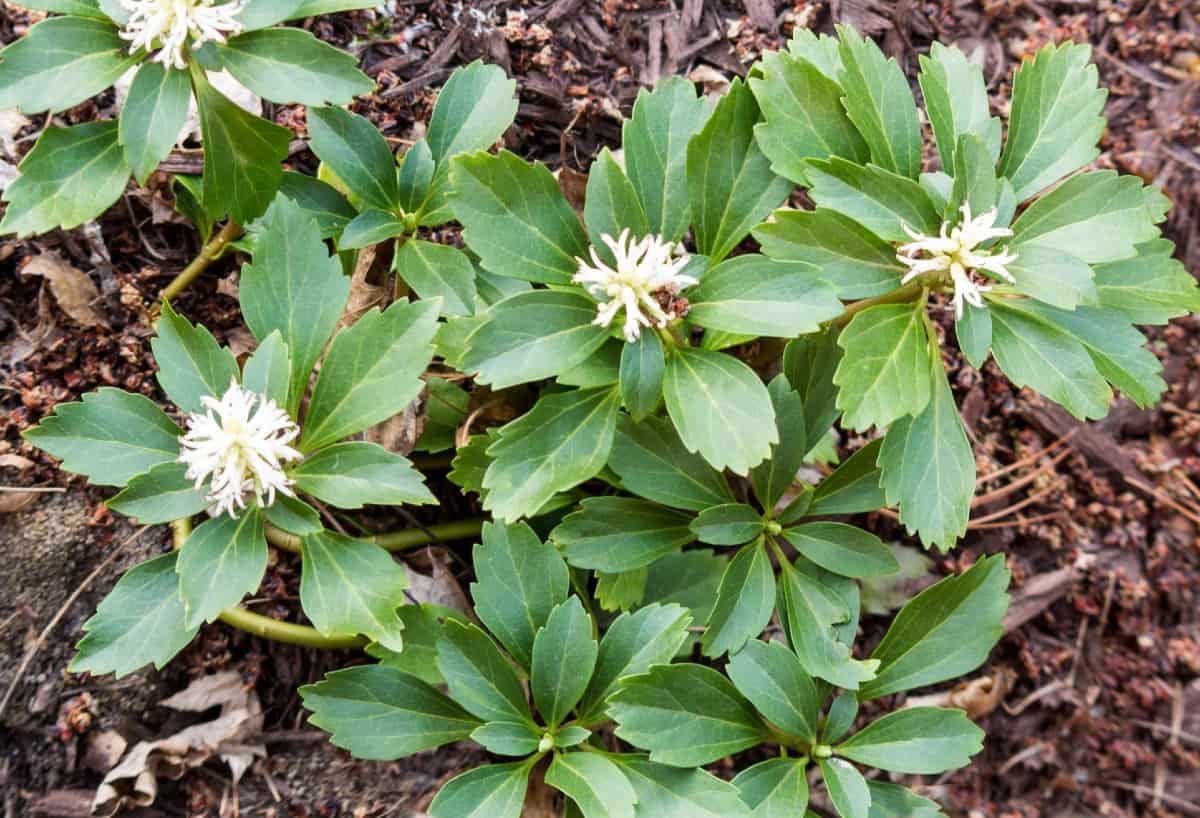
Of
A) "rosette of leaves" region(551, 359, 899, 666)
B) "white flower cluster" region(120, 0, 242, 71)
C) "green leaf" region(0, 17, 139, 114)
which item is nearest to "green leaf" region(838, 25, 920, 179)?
"rosette of leaves" region(551, 359, 899, 666)

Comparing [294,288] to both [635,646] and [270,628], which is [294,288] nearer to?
[270,628]

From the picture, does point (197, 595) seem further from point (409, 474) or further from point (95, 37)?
point (95, 37)

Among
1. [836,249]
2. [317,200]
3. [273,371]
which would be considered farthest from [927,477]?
[317,200]

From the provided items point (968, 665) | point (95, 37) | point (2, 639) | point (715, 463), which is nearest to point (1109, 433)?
point (968, 665)

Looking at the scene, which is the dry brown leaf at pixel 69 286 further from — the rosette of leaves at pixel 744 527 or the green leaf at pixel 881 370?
the green leaf at pixel 881 370

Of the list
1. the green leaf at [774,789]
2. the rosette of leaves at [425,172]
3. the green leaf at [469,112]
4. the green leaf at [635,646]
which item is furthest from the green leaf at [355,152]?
the green leaf at [774,789]

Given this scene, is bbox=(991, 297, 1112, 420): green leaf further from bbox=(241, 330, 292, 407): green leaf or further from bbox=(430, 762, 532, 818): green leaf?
bbox=(241, 330, 292, 407): green leaf
